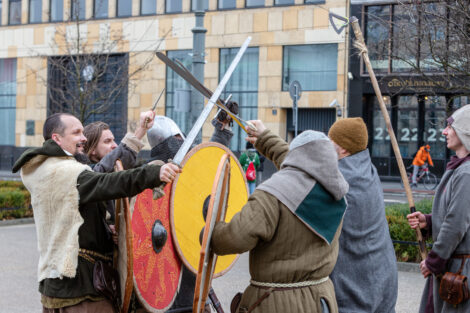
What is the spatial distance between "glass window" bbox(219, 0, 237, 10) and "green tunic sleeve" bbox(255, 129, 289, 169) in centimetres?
2495

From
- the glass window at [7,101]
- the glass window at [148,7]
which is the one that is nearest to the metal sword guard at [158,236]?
the glass window at [148,7]

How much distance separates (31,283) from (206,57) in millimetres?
21663

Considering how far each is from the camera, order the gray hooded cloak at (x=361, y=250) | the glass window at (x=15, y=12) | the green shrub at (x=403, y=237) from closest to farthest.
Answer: the gray hooded cloak at (x=361, y=250)
the green shrub at (x=403, y=237)
the glass window at (x=15, y=12)

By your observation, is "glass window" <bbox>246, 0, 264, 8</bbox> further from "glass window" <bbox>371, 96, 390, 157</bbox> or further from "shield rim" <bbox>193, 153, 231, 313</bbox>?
Answer: "shield rim" <bbox>193, 153, 231, 313</bbox>

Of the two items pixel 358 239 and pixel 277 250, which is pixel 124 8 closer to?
pixel 358 239

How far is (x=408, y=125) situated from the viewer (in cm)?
2603

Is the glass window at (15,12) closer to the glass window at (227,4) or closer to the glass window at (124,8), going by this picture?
the glass window at (124,8)

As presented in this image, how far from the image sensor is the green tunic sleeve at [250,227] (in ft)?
8.56

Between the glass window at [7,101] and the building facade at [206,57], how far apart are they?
0.38 m

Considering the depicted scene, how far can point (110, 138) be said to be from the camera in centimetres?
407

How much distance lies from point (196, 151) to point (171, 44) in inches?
1016

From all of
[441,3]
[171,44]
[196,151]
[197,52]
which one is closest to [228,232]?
[196,151]

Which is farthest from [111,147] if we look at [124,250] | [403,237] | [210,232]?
[403,237]

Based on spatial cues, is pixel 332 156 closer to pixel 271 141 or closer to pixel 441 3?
pixel 271 141
